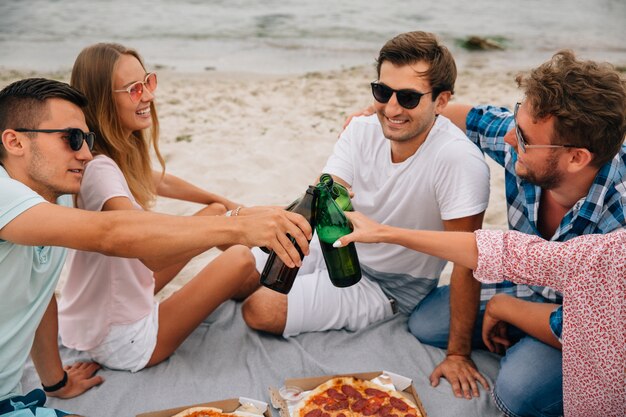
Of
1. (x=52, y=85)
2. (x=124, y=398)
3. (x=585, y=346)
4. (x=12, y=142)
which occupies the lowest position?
(x=124, y=398)

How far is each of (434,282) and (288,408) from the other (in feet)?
4.81

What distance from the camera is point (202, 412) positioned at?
9.89 ft

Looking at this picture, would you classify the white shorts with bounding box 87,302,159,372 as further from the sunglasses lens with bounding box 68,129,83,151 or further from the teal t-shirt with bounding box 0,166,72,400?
the sunglasses lens with bounding box 68,129,83,151

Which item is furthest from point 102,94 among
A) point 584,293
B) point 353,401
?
point 584,293

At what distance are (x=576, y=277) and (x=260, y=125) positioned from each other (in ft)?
20.0

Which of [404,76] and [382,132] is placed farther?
[382,132]

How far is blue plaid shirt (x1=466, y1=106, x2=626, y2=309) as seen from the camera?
302cm

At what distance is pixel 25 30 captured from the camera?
16.1 metres

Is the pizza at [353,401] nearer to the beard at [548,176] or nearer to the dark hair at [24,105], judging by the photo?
the beard at [548,176]

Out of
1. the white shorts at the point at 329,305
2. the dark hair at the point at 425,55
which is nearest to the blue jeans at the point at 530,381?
the white shorts at the point at 329,305

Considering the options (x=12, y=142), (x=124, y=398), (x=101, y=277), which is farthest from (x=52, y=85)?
(x=124, y=398)

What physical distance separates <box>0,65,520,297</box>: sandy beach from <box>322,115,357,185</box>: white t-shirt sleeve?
1686 millimetres

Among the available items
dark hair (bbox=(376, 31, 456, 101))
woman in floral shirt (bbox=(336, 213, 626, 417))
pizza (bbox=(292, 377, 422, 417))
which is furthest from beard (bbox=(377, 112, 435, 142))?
pizza (bbox=(292, 377, 422, 417))

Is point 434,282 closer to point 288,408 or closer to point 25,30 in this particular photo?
point 288,408
